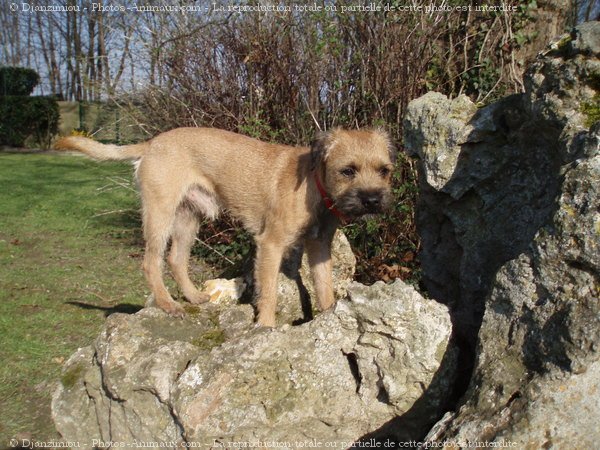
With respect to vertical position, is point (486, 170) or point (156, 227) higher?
point (486, 170)

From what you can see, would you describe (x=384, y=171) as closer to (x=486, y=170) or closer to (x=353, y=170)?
(x=353, y=170)

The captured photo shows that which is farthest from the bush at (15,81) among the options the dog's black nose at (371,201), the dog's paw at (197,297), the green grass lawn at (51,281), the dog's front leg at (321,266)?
the dog's black nose at (371,201)

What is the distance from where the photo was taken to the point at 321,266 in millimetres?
4605

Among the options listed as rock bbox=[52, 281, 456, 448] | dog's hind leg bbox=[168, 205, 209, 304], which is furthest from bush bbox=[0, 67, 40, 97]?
rock bbox=[52, 281, 456, 448]

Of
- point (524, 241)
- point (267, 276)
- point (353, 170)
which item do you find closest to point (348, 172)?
point (353, 170)

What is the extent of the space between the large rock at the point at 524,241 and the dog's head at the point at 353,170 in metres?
0.43

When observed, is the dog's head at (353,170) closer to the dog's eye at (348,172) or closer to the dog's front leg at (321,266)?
the dog's eye at (348,172)

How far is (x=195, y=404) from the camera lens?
285 cm

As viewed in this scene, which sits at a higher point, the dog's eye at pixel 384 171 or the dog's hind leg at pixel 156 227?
the dog's eye at pixel 384 171

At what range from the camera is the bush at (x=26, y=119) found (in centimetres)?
2327

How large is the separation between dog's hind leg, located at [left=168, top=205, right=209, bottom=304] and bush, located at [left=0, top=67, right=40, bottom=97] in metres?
23.1

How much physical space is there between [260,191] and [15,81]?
24657 millimetres

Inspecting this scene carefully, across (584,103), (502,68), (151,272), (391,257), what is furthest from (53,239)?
(584,103)

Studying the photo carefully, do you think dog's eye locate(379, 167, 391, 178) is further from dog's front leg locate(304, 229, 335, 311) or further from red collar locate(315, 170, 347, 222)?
dog's front leg locate(304, 229, 335, 311)
